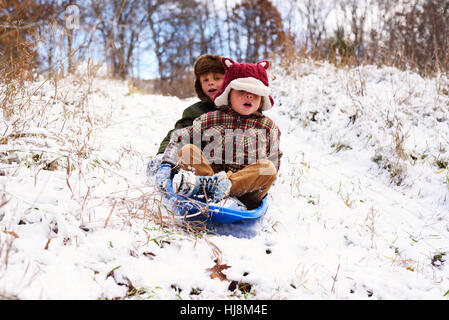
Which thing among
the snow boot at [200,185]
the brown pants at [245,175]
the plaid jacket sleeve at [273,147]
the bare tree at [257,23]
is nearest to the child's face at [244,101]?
the plaid jacket sleeve at [273,147]

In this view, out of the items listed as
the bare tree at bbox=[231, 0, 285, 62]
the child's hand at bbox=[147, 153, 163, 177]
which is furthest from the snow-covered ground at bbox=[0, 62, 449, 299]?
the bare tree at bbox=[231, 0, 285, 62]

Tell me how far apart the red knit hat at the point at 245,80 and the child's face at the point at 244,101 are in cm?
6

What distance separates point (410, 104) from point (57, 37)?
430cm

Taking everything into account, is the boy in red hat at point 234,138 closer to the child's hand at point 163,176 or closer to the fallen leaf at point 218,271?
the child's hand at point 163,176

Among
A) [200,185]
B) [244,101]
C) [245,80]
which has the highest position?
[245,80]

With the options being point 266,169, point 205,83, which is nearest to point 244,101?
point 266,169

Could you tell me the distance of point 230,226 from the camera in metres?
1.99

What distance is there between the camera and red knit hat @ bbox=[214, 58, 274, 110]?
2.37m

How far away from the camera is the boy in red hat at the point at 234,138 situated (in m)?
2.24

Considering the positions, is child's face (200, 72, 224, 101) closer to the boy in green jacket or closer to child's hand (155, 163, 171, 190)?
the boy in green jacket

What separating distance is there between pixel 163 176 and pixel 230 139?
65 centimetres

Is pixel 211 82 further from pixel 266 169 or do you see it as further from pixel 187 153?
pixel 266 169

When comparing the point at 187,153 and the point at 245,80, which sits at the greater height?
the point at 245,80

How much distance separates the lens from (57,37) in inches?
94.6
